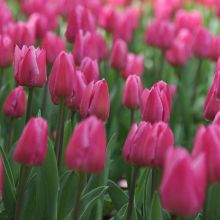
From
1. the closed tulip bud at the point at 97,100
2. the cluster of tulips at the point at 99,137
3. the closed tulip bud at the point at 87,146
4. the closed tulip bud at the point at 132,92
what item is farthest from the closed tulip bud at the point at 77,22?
the closed tulip bud at the point at 87,146

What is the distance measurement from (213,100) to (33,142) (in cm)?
69

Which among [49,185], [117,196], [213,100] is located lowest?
[117,196]

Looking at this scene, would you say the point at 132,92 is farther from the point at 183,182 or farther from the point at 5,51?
the point at 183,182

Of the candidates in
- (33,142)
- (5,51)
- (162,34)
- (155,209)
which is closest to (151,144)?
(155,209)

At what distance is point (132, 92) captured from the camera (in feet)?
7.52

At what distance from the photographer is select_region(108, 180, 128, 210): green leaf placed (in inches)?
78.4

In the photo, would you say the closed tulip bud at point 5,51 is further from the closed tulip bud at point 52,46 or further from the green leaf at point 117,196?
the green leaf at point 117,196

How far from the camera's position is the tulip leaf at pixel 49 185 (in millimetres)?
1812

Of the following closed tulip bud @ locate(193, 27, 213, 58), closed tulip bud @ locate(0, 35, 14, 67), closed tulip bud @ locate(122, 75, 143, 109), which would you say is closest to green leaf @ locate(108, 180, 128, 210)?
closed tulip bud @ locate(122, 75, 143, 109)

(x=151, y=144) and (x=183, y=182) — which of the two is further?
(x=151, y=144)

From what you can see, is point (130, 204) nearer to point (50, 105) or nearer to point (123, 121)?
point (50, 105)

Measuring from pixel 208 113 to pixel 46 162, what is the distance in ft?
1.86

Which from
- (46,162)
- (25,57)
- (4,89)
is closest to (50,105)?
(4,89)

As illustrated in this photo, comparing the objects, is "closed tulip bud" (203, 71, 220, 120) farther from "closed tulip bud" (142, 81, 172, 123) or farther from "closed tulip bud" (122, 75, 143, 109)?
"closed tulip bud" (122, 75, 143, 109)
